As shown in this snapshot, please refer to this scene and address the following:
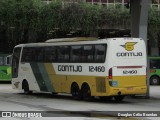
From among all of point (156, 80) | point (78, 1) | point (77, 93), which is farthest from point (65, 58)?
point (78, 1)

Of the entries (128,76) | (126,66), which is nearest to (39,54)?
(126,66)

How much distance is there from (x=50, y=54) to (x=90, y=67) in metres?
4.00

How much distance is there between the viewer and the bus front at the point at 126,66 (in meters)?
22.9

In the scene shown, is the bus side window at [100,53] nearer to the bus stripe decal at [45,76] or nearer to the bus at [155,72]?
the bus stripe decal at [45,76]

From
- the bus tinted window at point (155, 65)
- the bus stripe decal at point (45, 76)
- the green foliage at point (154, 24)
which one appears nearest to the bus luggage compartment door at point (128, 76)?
the bus stripe decal at point (45, 76)

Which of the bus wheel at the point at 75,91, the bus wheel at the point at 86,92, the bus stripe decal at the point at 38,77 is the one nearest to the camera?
the bus wheel at the point at 86,92

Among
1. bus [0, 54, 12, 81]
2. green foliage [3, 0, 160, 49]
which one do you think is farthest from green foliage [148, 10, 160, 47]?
bus [0, 54, 12, 81]

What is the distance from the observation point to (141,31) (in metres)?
26.7

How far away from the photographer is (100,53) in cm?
2344

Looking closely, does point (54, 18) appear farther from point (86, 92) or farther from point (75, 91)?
point (86, 92)

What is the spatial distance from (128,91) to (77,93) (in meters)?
3.21

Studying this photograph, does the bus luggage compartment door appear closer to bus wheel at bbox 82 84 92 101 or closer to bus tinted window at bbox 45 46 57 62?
bus wheel at bbox 82 84 92 101

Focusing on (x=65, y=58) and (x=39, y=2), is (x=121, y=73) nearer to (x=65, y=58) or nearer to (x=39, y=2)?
(x=65, y=58)

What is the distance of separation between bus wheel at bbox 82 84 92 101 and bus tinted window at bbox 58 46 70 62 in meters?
2.02
